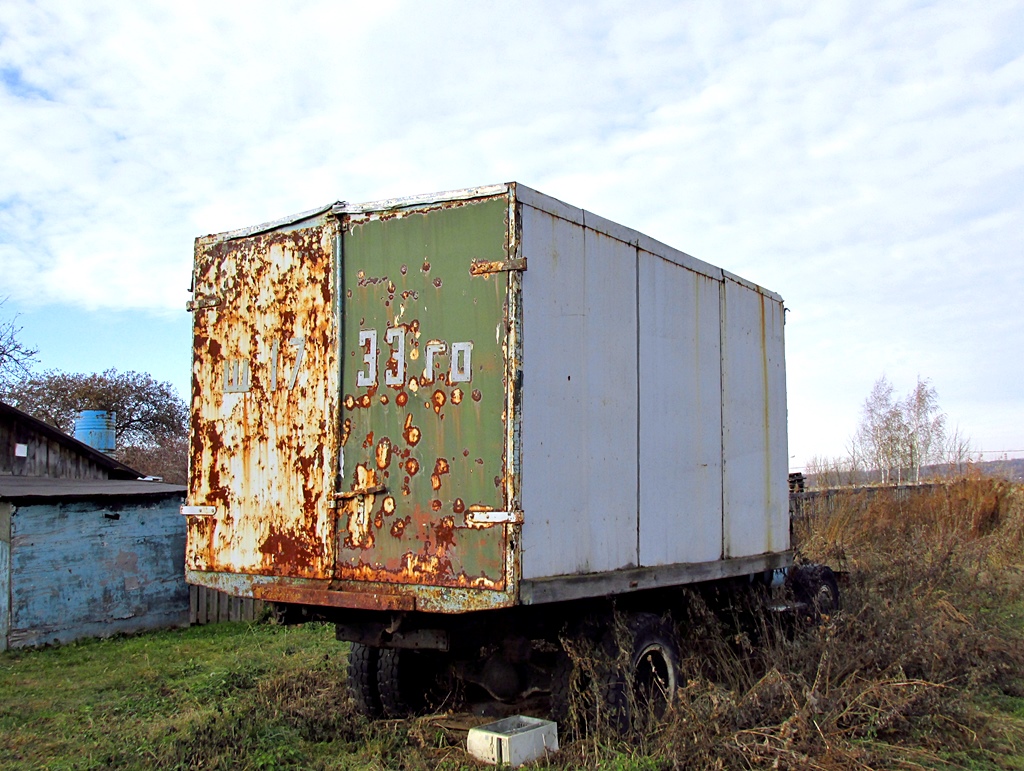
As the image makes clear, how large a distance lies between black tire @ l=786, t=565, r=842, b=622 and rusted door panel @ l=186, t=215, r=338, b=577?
4.90m

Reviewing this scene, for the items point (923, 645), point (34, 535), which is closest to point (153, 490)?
point (34, 535)

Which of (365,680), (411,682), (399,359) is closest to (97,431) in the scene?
(365,680)

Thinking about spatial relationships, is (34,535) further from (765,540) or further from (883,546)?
(883,546)

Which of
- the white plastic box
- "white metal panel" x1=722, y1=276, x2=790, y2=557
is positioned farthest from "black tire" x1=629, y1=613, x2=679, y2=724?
"white metal panel" x1=722, y1=276, x2=790, y2=557

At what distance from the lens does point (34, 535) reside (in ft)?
35.3

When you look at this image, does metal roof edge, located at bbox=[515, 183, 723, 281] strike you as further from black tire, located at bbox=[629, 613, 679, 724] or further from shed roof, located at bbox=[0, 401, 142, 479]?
shed roof, located at bbox=[0, 401, 142, 479]

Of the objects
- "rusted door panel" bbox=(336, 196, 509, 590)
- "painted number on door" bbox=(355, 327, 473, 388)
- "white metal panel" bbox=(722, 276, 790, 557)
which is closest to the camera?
"rusted door panel" bbox=(336, 196, 509, 590)

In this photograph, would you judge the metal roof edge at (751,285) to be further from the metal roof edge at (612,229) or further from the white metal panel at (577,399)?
the white metal panel at (577,399)

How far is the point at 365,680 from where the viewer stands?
657 cm

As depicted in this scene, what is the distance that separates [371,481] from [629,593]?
1914 mm

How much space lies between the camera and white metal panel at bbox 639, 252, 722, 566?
6.07 metres

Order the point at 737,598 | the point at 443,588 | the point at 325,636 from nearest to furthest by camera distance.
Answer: the point at 443,588
the point at 737,598
the point at 325,636

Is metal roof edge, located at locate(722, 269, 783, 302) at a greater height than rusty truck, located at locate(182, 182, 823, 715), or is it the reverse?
metal roof edge, located at locate(722, 269, 783, 302)

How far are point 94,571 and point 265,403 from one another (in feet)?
22.7
